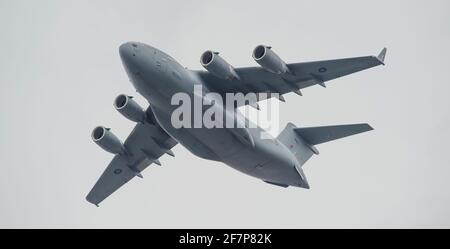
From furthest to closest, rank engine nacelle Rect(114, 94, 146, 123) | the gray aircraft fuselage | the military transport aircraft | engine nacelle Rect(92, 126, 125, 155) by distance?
engine nacelle Rect(92, 126, 125, 155) < engine nacelle Rect(114, 94, 146, 123) < the military transport aircraft < the gray aircraft fuselage

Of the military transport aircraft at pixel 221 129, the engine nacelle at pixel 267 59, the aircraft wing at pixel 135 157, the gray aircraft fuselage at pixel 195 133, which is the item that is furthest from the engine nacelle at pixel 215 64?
the aircraft wing at pixel 135 157

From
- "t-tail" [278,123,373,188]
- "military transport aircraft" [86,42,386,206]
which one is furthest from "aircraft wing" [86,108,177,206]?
"t-tail" [278,123,373,188]

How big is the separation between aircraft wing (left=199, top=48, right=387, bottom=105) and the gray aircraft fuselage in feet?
3.39

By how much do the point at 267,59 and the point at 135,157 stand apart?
28.0ft

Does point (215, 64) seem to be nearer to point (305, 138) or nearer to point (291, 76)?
point (291, 76)

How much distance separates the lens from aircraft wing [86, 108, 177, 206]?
3184cm

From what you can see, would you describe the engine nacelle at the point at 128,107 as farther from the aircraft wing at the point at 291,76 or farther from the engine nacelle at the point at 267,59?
the engine nacelle at the point at 267,59

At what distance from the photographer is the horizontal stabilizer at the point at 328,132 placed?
30.8 metres

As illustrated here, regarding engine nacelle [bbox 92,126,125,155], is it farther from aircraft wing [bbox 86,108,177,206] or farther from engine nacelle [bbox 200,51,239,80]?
engine nacelle [bbox 200,51,239,80]

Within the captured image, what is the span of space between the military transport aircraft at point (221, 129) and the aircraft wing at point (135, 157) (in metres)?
0.04

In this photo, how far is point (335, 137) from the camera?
3184 cm

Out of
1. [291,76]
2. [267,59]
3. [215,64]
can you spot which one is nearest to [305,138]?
[291,76]

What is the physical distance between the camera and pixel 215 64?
90.1 feet

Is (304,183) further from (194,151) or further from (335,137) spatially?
(194,151)
